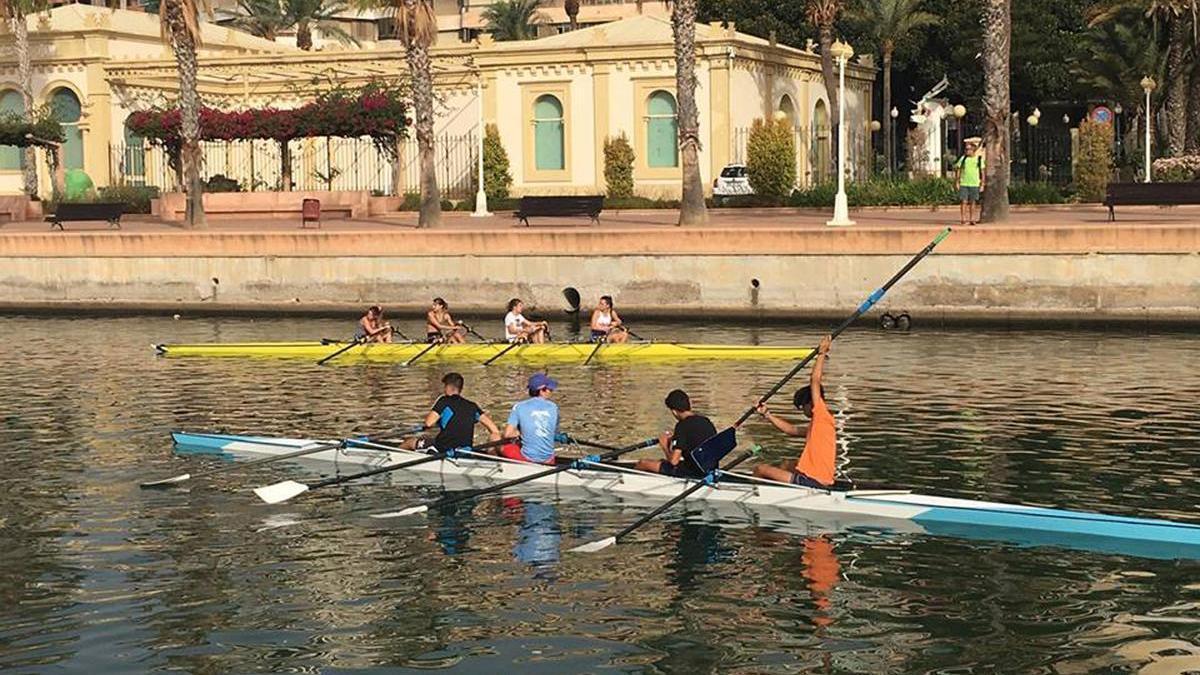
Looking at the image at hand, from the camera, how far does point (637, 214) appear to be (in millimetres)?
50750

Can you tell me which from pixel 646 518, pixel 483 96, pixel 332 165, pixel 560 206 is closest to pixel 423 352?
pixel 560 206

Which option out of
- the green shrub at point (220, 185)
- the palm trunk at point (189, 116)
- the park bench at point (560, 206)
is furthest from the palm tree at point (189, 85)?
the green shrub at point (220, 185)

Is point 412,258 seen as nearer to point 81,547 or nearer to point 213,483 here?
point 213,483

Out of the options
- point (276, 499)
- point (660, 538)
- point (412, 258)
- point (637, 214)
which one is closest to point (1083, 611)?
point (660, 538)

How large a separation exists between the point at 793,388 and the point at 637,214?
2356 cm

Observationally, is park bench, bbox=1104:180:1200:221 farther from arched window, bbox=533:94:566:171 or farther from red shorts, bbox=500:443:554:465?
arched window, bbox=533:94:566:171

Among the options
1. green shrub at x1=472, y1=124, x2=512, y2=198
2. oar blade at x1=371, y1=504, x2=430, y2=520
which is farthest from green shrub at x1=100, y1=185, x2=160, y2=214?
oar blade at x1=371, y1=504, x2=430, y2=520

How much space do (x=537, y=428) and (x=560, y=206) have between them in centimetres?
→ 2491

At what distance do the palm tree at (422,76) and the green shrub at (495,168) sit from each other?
13103mm

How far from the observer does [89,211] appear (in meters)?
47.2

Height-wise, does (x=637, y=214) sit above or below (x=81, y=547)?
above

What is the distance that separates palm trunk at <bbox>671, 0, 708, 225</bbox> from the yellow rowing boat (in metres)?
9.47

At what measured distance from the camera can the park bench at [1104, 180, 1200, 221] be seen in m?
38.5

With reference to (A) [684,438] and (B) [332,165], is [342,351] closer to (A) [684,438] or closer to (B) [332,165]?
(A) [684,438]
